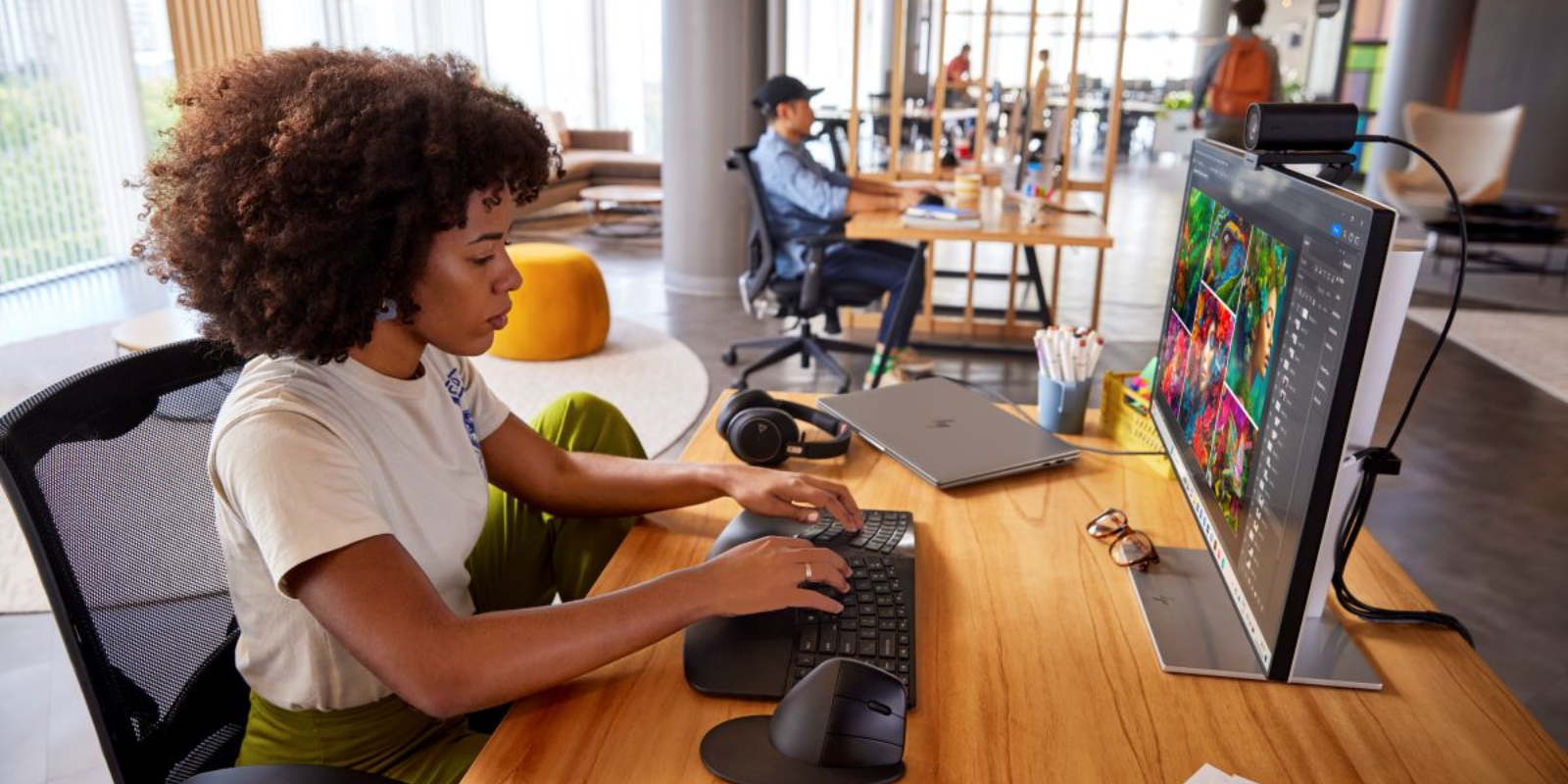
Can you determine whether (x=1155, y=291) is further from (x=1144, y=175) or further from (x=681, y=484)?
(x=1144, y=175)

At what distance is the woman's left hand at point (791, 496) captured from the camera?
4.10 ft

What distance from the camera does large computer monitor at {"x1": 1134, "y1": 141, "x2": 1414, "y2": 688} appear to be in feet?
2.39

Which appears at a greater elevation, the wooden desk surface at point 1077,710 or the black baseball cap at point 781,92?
the black baseball cap at point 781,92

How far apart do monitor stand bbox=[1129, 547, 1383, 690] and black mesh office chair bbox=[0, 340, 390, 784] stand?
75 cm

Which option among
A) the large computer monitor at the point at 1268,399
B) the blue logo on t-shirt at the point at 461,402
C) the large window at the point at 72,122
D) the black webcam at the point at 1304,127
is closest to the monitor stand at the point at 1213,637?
the large computer monitor at the point at 1268,399

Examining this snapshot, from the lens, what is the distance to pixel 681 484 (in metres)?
1.34

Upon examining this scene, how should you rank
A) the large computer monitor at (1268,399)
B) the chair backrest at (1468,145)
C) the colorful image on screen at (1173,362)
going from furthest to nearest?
the chair backrest at (1468,145)
the colorful image on screen at (1173,362)
the large computer monitor at (1268,399)

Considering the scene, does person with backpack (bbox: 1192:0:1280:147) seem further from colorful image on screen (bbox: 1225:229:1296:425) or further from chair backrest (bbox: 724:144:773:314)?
colorful image on screen (bbox: 1225:229:1296:425)

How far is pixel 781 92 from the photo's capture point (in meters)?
4.23

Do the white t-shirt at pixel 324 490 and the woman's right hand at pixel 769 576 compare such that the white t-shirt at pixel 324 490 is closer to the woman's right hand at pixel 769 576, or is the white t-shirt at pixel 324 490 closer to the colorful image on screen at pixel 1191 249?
the woman's right hand at pixel 769 576

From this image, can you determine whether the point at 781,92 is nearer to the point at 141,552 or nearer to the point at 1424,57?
the point at 141,552

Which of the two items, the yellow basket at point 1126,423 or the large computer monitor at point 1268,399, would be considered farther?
the yellow basket at point 1126,423

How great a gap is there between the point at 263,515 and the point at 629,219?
300 inches

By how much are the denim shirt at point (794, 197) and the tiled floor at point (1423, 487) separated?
0.56 meters
